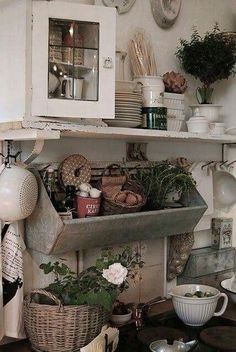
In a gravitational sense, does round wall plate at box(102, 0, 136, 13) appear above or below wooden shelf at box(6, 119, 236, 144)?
above

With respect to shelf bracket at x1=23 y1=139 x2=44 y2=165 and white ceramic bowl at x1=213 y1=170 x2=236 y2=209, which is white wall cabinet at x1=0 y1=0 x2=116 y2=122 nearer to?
shelf bracket at x1=23 y1=139 x2=44 y2=165

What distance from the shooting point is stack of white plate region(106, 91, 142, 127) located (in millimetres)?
1688

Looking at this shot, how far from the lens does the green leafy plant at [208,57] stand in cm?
200

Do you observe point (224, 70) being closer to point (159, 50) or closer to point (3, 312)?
point (159, 50)

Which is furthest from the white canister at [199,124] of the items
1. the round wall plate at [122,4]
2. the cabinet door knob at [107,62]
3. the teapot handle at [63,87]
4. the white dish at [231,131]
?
the teapot handle at [63,87]

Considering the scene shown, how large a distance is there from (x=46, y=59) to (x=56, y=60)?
4cm

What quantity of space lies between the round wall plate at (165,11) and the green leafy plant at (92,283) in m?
1.04

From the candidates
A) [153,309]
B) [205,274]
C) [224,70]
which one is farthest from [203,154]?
[153,309]

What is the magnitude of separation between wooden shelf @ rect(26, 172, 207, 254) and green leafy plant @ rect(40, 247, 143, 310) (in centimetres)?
7

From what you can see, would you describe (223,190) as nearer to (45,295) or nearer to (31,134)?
(45,295)

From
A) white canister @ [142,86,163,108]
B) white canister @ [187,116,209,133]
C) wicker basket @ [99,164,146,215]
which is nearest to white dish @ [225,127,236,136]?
white canister @ [187,116,209,133]

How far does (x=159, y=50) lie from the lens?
81.4 inches

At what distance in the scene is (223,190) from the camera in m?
2.41

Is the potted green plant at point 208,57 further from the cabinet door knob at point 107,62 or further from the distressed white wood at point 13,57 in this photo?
the distressed white wood at point 13,57
